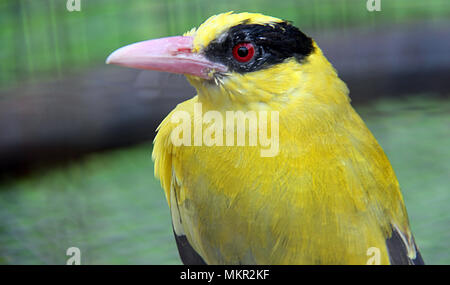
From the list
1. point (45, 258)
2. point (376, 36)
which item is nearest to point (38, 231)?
point (45, 258)

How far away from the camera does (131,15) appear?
113 inches

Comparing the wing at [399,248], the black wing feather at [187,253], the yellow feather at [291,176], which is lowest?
the black wing feather at [187,253]

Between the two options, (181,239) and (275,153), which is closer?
(275,153)

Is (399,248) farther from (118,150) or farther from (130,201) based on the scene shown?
(118,150)

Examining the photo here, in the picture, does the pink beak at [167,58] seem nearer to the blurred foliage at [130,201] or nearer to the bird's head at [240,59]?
the bird's head at [240,59]

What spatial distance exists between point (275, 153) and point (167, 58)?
230mm

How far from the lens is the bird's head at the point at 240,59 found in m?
0.91

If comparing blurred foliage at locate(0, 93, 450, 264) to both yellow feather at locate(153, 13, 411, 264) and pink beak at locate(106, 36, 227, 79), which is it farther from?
pink beak at locate(106, 36, 227, 79)

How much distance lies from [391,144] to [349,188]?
1437 mm

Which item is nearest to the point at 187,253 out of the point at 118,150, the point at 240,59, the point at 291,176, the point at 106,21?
the point at 291,176

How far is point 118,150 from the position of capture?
7.50 ft

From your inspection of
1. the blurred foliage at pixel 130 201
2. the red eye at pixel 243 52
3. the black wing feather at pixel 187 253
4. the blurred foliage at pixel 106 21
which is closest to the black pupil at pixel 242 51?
the red eye at pixel 243 52
